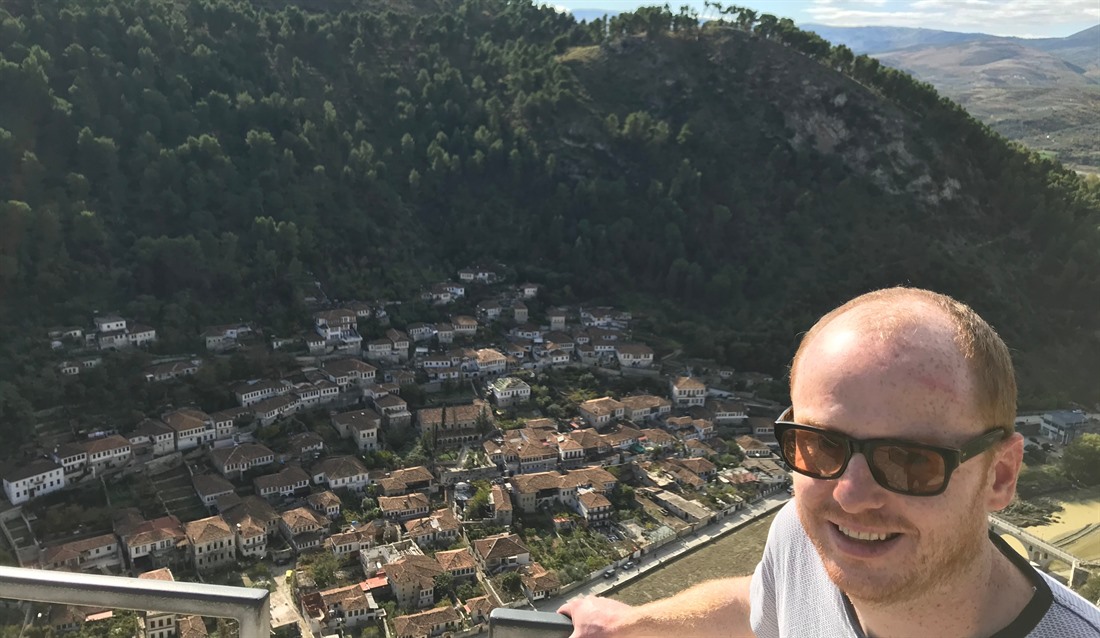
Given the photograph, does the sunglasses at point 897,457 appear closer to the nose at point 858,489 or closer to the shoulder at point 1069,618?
the nose at point 858,489

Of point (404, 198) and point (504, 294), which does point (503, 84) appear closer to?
point (404, 198)

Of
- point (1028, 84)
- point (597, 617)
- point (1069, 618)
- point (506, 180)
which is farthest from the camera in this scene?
point (1028, 84)

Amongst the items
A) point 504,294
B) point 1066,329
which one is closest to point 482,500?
point 504,294

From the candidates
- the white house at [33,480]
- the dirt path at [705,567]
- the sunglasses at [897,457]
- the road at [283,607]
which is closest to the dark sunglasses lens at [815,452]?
the sunglasses at [897,457]

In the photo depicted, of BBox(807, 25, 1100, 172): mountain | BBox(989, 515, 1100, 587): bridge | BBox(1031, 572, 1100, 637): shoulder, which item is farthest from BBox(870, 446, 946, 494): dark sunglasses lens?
BBox(807, 25, 1100, 172): mountain

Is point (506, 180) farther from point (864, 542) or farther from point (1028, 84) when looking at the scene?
point (1028, 84)

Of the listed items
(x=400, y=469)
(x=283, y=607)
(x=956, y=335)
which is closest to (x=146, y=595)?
(x=956, y=335)
